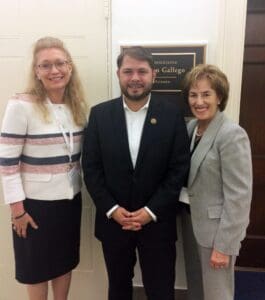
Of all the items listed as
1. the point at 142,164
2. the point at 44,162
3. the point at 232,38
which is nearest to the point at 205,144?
the point at 142,164

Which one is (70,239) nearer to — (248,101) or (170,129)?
(170,129)

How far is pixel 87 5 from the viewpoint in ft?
5.79

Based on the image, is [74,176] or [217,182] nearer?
[217,182]

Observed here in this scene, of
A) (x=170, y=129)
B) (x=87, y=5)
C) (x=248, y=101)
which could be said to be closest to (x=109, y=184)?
(x=170, y=129)

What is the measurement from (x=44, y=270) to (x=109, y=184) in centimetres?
57

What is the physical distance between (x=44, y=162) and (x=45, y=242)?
1.36 feet

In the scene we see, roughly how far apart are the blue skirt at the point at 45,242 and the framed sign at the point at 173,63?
825 millimetres

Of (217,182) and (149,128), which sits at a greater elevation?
(149,128)

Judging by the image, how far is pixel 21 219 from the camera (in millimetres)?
1528

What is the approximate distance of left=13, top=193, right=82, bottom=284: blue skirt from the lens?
1.56 m

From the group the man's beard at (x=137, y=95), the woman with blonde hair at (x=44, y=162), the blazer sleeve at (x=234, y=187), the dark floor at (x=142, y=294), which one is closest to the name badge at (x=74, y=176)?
the woman with blonde hair at (x=44, y=162)

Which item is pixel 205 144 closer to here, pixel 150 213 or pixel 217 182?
pixel 217 182

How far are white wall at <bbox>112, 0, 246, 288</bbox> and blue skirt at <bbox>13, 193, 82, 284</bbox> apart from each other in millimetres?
987

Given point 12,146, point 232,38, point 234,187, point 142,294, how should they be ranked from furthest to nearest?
1. point 142,294
2. point 232,38
3. point 12,146
4. point 234,187
